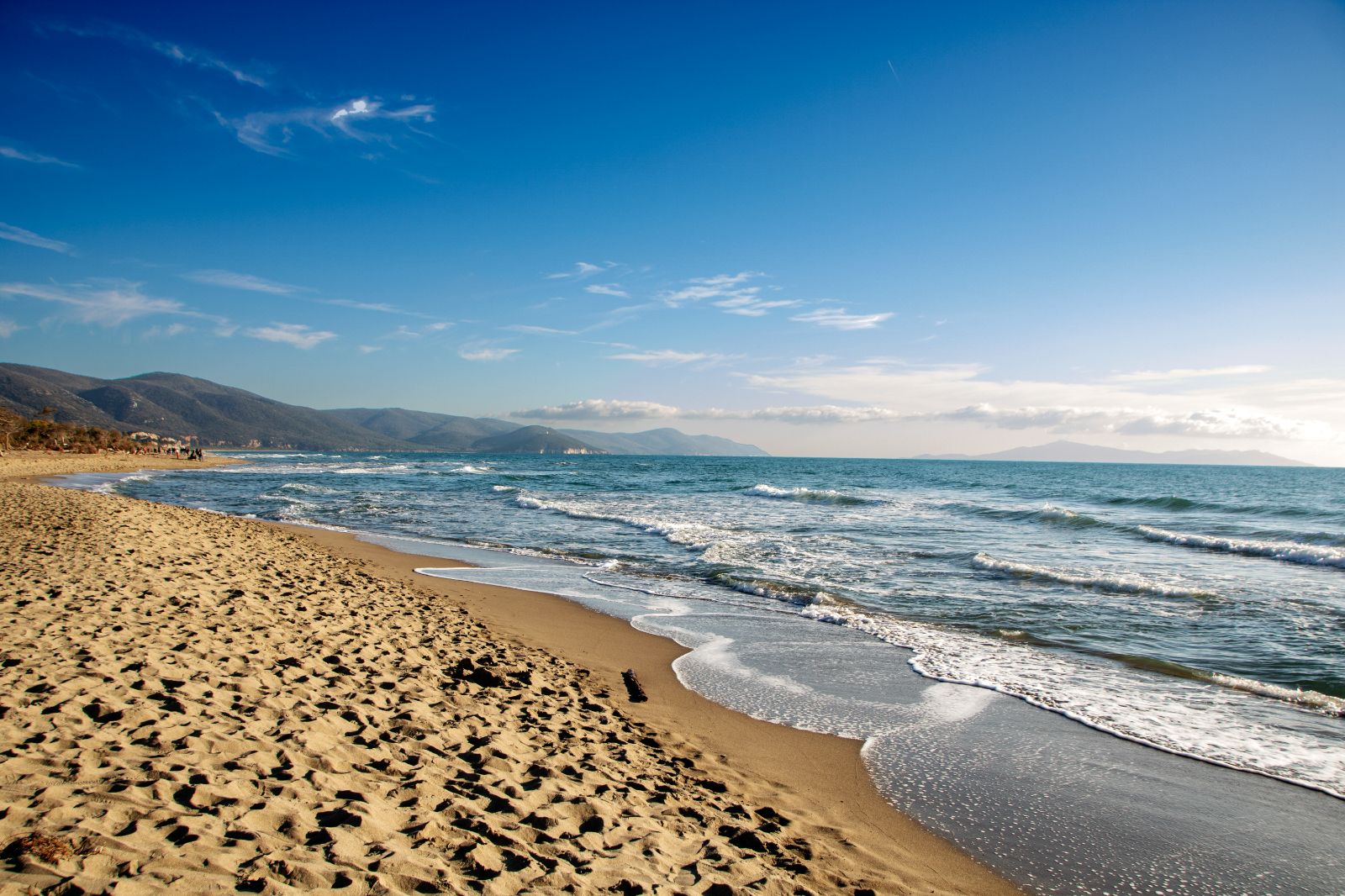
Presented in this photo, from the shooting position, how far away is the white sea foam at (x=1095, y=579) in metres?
13.3

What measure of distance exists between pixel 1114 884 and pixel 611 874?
3249 mm

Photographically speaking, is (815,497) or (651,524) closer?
(651,524)

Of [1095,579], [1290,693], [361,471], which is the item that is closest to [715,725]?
[1290,693]

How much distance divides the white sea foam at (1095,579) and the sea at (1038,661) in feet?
0.24

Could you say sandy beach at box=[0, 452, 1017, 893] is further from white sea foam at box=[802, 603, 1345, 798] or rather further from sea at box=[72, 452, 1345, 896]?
white sea foam at box=[802, 603, 1345, 798]

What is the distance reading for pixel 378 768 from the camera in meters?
4.38

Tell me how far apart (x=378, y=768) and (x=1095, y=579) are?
15163mm

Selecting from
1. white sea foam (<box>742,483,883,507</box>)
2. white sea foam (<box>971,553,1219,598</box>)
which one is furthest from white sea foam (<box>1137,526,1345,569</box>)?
white sea foam (<box>742,483,883,507</box>)

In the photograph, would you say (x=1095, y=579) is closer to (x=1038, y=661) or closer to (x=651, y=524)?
(x=1038, y=661)

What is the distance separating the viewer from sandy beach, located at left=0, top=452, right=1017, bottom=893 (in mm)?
3240

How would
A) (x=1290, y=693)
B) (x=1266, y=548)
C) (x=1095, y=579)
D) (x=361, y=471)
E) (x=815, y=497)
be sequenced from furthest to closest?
(x=361, y=471)
(x=815, y=497)
(x=1266, y=548)
(x=1095, y=579)
(x=1290, y=693)

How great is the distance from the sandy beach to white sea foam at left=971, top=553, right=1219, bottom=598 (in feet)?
35.3

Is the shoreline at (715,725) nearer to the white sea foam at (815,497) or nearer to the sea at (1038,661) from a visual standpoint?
the sea at (1038,661)

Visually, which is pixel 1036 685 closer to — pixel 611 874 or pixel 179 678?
pixel 611 874
